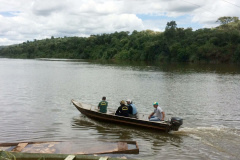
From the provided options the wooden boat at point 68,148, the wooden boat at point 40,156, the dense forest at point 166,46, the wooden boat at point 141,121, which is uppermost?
the dense forest at point 166,46

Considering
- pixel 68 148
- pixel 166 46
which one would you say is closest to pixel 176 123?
pixel 68 148

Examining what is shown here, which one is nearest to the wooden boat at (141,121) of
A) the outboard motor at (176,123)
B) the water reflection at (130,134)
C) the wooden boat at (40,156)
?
the outboard motor at (176,123)

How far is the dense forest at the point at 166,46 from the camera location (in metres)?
80.8

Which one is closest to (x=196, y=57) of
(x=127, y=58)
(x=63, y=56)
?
(x=127, y=58)

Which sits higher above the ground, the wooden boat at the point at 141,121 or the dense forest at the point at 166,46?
the dense forest at the point at 166,46

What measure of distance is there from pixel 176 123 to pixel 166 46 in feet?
293

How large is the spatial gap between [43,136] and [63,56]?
477ft

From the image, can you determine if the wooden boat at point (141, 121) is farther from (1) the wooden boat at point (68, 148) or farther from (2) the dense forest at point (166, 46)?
(2) the dense forest at point (166, 46)

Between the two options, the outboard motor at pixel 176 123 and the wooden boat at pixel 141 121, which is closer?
the outboard motor at pixel 176 123

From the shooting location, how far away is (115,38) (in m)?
142

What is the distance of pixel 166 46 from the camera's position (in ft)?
324

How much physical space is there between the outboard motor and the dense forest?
238 ft

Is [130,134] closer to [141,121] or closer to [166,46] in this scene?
[141,121]

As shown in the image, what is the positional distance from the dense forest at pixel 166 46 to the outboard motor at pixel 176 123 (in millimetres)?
72609
